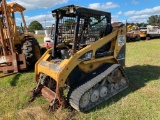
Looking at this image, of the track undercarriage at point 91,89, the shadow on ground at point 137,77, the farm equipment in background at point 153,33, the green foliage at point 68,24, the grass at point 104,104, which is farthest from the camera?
the farm equipment in background at point 153,33

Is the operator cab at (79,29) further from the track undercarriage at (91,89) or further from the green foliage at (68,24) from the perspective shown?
the track undercarriage at (91,89)

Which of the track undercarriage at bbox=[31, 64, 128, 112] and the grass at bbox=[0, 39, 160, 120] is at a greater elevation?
the track undercarriage at bbox=[31, 64, 128, 112]

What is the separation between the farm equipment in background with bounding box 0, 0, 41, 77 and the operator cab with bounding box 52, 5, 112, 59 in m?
2.18

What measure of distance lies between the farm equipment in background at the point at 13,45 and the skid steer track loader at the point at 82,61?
193cm

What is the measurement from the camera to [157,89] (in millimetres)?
5039

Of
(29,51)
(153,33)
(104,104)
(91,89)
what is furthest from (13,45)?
(153,33)

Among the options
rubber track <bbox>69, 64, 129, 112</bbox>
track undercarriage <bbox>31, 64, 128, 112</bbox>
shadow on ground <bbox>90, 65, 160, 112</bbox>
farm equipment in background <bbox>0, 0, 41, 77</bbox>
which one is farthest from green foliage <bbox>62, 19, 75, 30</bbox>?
farm equipment in background <bbox>0, 0, 41, 77</bbox>

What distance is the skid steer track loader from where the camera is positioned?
406 centimetres

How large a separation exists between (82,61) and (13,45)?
11.1ft

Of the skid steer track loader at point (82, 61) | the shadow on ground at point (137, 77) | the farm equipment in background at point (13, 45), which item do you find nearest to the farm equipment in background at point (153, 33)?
the shadow on ground at point (137, 77)

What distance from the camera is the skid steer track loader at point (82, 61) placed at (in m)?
4.06

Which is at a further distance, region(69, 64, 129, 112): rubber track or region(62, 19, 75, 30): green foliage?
region(62, 19, 75, 30): green foliage

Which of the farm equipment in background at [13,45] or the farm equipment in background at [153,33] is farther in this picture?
the farm equipment in background at [153,33]

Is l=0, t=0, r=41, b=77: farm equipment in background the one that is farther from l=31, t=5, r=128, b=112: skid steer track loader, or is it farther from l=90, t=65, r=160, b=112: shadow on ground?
l=90, t=65, r=160, b=112: shadow on ground
